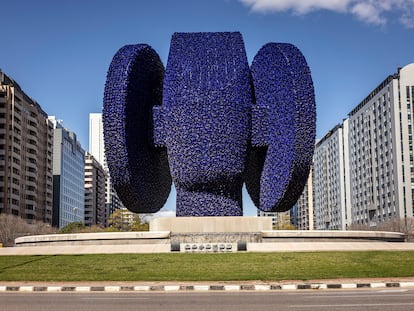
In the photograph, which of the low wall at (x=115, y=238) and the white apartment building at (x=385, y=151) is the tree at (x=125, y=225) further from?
the low wall at (x=115, y=238)

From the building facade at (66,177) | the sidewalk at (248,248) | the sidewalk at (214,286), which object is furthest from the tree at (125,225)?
the sidewalk at (214,286)

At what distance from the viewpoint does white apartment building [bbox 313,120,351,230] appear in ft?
389

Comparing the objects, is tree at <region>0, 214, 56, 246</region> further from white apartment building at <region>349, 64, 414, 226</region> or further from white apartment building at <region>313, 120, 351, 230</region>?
white apartment building at <region>313, 120, 351, 230</region>

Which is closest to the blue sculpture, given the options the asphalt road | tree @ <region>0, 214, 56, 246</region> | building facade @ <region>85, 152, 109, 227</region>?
the asphalt road

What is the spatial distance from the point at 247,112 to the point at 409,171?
200 feet

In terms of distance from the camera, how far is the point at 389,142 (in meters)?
90.6

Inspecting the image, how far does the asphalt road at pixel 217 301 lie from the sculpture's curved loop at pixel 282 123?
554 inches

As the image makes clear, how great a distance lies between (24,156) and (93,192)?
199ft

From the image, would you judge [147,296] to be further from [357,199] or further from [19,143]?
[357,199]

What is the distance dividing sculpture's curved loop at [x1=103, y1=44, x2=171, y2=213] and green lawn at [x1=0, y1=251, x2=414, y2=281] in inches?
270

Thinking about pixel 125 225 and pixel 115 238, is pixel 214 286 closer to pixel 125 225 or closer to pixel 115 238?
pixel 115 238

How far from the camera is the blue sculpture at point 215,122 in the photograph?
100 ft

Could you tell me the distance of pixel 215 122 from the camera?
100ft

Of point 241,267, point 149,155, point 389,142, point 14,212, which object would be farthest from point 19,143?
point 241,267
